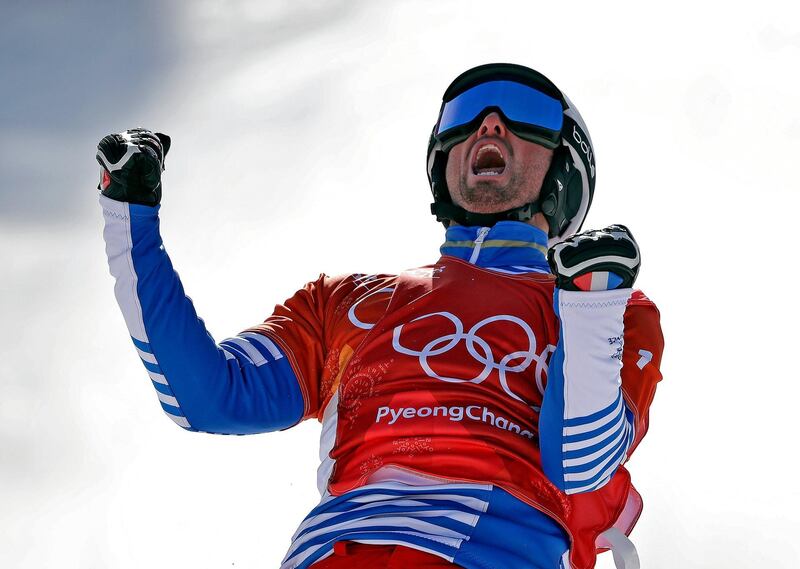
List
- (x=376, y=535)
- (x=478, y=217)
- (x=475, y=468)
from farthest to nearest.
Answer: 1. (x=478, y=217)
2. (x=475, y=468)
3. (x=376, y=535)

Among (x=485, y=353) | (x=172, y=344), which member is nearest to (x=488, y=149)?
(x=485, y=353)

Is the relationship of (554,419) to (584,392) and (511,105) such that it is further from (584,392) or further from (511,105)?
(511,105)

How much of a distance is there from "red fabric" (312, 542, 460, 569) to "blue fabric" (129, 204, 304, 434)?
101 centimetres

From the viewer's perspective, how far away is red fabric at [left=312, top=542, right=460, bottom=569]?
3.44 m

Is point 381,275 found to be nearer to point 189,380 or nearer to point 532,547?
point 189,380

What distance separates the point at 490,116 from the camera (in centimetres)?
502

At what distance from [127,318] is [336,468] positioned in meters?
1.08

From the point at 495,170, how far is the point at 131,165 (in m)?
1.80

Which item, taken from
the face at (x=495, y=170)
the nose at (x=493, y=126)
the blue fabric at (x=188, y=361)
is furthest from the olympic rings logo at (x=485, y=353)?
the nose at (x=493, y=126)

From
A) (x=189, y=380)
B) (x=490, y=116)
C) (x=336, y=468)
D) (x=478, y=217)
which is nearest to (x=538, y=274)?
(x=478, y=217)

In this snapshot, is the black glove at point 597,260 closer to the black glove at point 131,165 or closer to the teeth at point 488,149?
the teeth at point 488,149

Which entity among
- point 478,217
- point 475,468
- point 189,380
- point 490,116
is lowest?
point 475,468

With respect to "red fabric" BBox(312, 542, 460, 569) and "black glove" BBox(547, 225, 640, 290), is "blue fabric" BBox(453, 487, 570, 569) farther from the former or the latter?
"black glove" BBox(547, 225, 640, 290)

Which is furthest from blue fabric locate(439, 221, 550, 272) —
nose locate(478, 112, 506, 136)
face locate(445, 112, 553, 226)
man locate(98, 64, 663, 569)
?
nose locate(478, 112, 506, 136)
